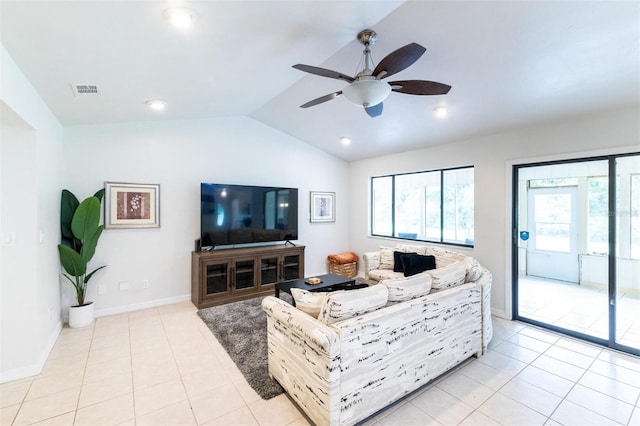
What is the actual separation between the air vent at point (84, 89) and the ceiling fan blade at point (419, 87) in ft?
8.52

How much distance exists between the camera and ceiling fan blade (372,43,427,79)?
5.77ft

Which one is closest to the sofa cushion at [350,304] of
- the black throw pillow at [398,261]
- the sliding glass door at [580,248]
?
the black throw pillow at [398,261]

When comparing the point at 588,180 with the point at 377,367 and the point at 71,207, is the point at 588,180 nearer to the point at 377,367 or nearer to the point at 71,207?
the point at 377,367

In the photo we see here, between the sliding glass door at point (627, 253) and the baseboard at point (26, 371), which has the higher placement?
the sliding glass door at point (627, 253)

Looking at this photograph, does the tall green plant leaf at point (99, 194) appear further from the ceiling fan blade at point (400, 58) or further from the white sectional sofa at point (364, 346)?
the ceiling fan blade at point (400, 58)

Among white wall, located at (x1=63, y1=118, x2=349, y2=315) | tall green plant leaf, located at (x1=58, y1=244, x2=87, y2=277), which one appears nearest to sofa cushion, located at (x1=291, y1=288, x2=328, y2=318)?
tall green plant leaf, located at (x1=58, y1=244, x2=87, y2=277)

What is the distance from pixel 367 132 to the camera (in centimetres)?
456

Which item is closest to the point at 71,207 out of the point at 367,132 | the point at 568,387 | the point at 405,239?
the point at 367,132

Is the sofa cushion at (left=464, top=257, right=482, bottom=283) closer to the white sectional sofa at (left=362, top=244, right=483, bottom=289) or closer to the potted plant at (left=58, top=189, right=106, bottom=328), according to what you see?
the white sectional sofa at (left=362, top=244, right=483, bottom=289)

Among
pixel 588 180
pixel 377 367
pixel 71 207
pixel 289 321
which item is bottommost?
pixel 377 367

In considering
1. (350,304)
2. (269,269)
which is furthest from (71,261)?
(350,304)

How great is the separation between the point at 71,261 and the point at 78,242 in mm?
307

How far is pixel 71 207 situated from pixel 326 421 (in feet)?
12.0

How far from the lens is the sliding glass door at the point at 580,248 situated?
3018 millimetres
